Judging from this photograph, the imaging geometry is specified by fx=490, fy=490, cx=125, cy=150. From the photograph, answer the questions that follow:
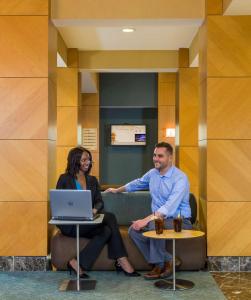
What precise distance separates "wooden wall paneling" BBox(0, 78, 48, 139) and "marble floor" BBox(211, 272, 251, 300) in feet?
8.41

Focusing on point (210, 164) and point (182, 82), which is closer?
point (210, 164)

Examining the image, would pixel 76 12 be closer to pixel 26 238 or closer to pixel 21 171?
pixel 21 171

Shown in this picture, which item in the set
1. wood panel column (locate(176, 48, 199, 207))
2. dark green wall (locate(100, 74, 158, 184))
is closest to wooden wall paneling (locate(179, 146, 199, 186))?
wood panel column (locate(176, 48, 199, 207))

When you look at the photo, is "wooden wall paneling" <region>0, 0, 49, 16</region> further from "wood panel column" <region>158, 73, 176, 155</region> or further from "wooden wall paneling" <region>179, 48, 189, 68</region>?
"wood panel column" <region>158, 73, 176, 155</region>

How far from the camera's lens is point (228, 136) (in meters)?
5.75

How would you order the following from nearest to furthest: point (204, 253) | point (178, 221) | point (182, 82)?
point (178, 221)
point (204, 253)
point (182, 82)

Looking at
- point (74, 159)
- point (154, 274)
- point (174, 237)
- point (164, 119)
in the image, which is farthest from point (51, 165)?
point (164, 119)

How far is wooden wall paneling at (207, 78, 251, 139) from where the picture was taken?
574 centimetres

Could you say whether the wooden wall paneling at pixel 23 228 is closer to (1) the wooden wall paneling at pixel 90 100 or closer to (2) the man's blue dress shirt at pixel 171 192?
(2) the man's blue dress shirt at pixel 171 192

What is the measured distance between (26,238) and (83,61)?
4.50m

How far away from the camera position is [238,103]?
5.75m

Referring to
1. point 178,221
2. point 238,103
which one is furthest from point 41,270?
point 238,103

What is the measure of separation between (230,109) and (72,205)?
7.42 feet

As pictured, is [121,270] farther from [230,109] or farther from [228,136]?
[230,109]
